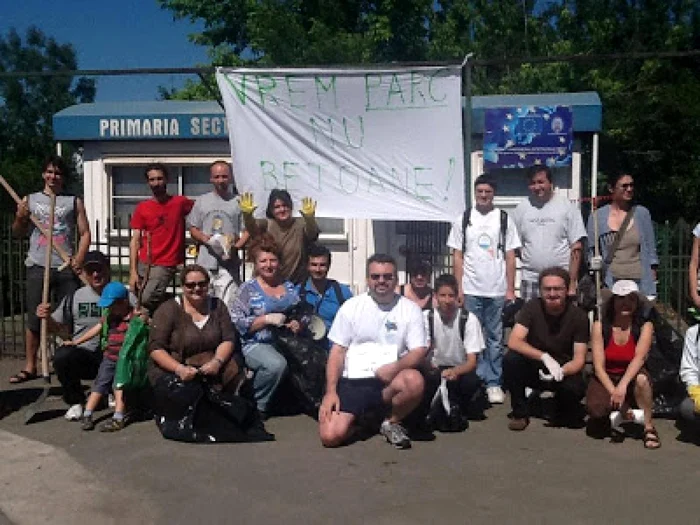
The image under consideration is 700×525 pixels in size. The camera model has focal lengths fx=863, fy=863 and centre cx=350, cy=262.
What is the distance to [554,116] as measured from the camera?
11375mm

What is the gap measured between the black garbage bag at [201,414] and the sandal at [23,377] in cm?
238

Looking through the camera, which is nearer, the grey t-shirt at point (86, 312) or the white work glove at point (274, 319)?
the white work glove at point (274, 319)

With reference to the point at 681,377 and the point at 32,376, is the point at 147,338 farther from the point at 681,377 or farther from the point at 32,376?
the point at 681,377

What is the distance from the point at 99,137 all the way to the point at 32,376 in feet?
17.6

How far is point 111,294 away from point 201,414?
122cm

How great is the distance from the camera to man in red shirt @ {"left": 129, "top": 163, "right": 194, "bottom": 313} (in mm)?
7387

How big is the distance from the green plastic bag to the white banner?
1.81 metres

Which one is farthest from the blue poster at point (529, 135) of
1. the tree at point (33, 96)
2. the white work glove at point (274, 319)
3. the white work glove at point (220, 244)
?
the tree at point (33, 96)

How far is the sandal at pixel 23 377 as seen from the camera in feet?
25.9

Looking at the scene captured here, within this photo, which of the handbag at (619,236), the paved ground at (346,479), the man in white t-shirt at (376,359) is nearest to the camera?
the paved ground at (346,479)

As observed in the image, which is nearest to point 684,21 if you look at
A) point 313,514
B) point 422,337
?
point 422,337

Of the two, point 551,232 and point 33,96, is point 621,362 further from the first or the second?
point 33,96

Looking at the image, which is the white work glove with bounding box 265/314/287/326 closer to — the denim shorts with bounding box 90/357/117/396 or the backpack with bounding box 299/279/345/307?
the backpack with bounding box 299/279/345/307

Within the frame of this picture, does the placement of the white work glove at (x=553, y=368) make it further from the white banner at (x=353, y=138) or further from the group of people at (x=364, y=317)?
the white banner at (x=353, y=138)
